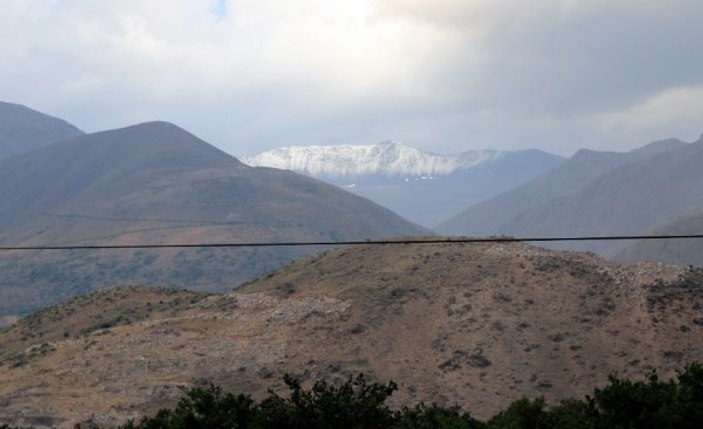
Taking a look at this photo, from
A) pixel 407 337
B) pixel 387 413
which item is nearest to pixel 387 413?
pixel 387 413

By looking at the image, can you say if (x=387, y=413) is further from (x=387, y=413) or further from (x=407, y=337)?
(x=407, y=337)

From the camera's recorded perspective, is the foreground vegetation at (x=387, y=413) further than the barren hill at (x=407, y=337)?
No

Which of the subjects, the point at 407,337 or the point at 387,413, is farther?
the point at 407,337

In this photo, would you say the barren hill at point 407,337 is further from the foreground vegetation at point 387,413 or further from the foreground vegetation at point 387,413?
the foreground vegetation at point 387,413

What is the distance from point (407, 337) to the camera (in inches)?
2494

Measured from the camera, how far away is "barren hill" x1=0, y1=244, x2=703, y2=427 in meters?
56.1

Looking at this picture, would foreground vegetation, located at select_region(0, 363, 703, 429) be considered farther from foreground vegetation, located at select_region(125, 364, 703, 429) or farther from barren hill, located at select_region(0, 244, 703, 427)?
barren hill, located at select_region(0, 244, 703, 427)

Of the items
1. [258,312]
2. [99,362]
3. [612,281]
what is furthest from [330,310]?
[612,281]

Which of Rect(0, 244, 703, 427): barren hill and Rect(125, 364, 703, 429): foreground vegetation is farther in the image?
Rect(0, 244, 703, 427): barren hill

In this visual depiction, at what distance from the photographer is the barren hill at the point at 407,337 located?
56.1 meters

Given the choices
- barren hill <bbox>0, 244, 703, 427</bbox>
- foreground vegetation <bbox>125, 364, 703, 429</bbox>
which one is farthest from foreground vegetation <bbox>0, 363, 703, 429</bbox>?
barren hill <bbox>0, 244, 703, 427</bbox>

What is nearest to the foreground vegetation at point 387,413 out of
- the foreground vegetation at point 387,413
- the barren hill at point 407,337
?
the foreground vegetation at point 387,413

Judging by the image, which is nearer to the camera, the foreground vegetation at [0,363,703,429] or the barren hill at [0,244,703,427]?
the foreground vegetation at [0,363,703,429]

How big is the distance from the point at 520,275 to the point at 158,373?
29.8m
